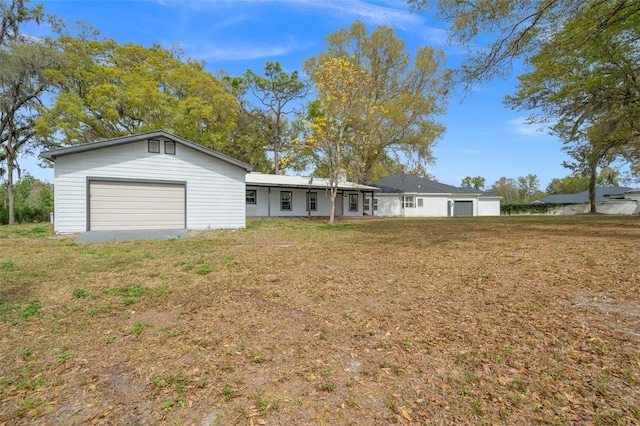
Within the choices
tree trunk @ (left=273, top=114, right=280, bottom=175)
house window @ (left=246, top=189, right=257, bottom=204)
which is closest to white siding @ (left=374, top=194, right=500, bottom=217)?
tree trunk @ (left=273, top=114, right=280, bottom=175)

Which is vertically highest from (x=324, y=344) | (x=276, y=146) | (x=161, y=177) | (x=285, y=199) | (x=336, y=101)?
(x=276, y=146)

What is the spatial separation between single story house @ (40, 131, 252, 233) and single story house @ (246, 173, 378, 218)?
677 centimetres

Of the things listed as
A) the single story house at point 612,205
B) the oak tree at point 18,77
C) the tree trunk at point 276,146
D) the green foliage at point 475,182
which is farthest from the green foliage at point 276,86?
the green foliage at point 475,182

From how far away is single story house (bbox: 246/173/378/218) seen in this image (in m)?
21.4

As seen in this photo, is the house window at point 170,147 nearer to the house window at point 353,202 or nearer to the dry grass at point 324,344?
the dry grass at point 324,344

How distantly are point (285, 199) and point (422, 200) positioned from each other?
15145mm

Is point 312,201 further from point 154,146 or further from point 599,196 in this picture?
point 599,196

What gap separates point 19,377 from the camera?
258cm

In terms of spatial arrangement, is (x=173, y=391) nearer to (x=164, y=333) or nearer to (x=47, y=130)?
(x=164, y=333)

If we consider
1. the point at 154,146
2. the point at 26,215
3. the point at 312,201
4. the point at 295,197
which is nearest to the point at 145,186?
the point at 154,146

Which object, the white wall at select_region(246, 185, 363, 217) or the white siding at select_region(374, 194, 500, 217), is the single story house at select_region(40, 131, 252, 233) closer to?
the white wall at select_region(246, 185, 363, 217)

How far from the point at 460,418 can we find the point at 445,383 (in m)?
0.38

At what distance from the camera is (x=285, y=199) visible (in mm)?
22891

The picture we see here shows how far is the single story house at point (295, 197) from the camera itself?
21.4 m
